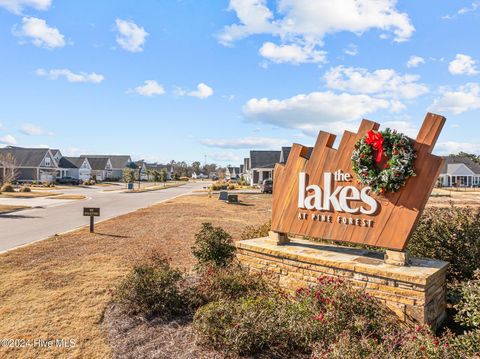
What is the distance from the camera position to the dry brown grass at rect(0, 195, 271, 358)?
5344 mm

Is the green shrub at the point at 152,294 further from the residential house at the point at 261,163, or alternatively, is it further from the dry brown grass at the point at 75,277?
the residential house at the point at 261,163

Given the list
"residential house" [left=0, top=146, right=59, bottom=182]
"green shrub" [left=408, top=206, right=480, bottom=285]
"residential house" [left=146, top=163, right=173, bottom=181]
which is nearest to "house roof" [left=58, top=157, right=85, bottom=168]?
"residential house" [left=0, top=146, right=59, bottom=182]

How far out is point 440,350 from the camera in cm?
385

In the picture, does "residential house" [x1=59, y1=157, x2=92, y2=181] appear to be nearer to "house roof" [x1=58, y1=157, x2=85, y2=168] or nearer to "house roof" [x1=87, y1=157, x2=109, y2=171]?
"house roof" [x1=58, y1=157, x2=85, y2=168]

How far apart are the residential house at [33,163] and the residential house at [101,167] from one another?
49.2 feet

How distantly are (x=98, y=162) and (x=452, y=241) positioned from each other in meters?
81.6

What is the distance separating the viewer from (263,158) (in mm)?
57469

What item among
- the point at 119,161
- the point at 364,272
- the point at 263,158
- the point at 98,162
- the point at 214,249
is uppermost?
the point at 263,158

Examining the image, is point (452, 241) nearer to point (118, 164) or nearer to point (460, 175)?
point (460, 175)

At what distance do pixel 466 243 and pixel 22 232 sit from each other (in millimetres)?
14900

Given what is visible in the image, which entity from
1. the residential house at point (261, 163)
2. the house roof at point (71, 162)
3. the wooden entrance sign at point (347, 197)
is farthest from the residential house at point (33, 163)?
the wooden entrance sign at point (347, 197)

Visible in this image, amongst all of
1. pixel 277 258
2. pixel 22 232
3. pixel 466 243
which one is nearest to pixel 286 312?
pixel 277 258

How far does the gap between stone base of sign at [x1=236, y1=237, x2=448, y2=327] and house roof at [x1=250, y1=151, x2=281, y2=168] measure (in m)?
49.3

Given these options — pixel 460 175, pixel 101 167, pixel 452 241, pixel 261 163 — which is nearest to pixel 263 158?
pixel 261 163
